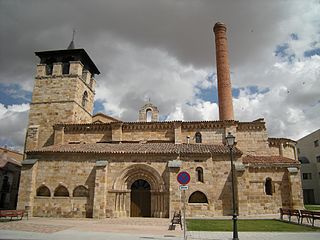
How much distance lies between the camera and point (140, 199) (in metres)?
18.9

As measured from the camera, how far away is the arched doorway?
1855 cm

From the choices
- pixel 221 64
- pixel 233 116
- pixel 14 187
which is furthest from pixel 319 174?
pixel 14 187

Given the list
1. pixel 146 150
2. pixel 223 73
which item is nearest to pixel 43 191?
pixel 146 150

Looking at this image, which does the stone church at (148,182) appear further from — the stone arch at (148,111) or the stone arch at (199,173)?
the stone arch at (148,111)

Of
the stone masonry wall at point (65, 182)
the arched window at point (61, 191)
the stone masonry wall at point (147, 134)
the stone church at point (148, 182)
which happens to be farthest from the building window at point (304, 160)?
the arched window at point (61, 191)

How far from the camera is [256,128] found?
80.3ft

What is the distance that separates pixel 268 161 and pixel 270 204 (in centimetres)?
341

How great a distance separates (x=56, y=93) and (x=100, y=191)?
606 inches

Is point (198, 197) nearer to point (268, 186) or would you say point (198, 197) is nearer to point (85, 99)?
point (268, 186)

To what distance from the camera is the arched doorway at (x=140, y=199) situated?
18.5 metres

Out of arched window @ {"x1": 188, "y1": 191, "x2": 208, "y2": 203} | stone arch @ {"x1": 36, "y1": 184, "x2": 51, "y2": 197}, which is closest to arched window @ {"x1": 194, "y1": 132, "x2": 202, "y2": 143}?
arched window @ {"x1": 188, "y1": 191, "x2": 208, "y2": 203}

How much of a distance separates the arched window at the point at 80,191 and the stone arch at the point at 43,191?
2.11m

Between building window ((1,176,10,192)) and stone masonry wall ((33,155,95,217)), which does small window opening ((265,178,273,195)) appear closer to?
stone masonry wall ((33,155,95,217))

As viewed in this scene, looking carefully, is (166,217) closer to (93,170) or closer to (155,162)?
(155,162)
